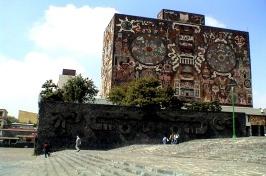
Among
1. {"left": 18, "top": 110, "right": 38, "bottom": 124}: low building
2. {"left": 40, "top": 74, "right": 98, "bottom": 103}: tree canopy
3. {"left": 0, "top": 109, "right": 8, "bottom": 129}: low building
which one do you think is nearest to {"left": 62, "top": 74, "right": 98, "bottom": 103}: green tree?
{"left": 40, "top": 74, "right": 98, "bottom": 103}: tree canopy

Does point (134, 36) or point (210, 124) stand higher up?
point (134, 36)

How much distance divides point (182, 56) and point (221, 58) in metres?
6.46

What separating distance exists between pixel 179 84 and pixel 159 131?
21.7 m

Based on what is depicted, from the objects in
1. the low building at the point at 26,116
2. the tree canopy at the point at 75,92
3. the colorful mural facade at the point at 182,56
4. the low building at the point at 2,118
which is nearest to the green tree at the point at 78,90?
the tree canopy at the point at 75,92

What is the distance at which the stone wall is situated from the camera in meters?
31.8

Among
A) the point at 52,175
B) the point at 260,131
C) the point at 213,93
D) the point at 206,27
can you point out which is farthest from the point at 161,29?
the point at 52,175

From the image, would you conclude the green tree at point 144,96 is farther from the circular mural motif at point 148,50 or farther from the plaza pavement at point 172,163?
the plaza pavement at point 172,163

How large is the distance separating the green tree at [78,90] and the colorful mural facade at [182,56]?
7592 mm

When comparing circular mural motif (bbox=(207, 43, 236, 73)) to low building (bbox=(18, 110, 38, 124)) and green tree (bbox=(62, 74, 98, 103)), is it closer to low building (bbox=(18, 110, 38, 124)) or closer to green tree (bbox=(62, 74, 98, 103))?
green tree (bbox=(62, 74, 98, 103))

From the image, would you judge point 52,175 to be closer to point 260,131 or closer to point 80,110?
point 80,110

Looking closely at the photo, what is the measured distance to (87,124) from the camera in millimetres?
32344

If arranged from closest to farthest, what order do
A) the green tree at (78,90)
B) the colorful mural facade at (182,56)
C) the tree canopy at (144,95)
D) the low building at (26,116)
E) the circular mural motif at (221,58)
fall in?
the tree canopy at (144,95), the green tree at (78,90), the colorful mural facade at (182,56), the circular mural motif at (221,58), the low building at (26,116)

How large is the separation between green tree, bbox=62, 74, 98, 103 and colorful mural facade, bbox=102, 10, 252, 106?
7592 millimetres

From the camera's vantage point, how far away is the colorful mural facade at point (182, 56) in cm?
5231
